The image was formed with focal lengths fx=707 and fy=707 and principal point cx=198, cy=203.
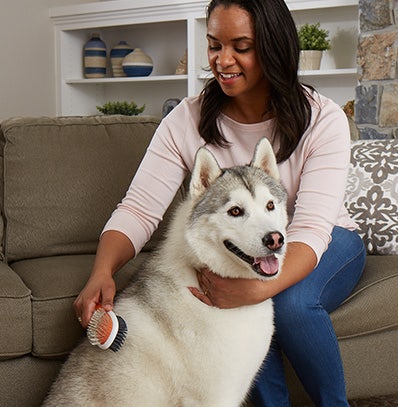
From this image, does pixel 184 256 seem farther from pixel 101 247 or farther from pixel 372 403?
pixel 372 403

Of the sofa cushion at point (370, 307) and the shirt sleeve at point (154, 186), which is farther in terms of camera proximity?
the sofa cushion at point (370, 307)

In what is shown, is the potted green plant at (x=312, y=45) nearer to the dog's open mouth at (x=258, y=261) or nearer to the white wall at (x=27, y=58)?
the white wall at (x=27, y=58)

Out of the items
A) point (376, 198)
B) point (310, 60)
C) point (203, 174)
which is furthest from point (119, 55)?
point (203, 174)

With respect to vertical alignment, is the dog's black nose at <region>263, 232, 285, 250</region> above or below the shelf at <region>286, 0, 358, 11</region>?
below

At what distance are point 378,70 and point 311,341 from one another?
267 centimetres

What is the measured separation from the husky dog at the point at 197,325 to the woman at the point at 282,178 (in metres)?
0.05

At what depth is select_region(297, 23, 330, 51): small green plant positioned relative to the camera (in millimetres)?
4355

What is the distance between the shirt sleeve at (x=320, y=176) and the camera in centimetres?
175

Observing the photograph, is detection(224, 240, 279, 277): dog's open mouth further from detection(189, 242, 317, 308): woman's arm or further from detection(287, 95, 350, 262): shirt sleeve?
detection(287, 95, 350, 262): shirt sleeve

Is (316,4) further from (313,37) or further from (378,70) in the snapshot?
(378,70)

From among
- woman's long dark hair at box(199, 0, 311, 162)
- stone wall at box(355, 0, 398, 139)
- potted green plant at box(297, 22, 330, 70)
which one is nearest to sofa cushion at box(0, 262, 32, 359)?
woman's long dark hair at box(199, 0, 311, 162)

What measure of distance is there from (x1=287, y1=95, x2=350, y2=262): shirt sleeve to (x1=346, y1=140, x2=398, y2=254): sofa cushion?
1.82 ft

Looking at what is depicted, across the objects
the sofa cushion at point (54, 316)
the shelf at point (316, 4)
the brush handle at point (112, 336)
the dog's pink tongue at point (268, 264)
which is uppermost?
the shelf at point (316, 4)

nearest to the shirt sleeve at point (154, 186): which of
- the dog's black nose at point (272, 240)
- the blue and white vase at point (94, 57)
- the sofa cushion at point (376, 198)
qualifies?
the dog's black nose at point (272, 240)
